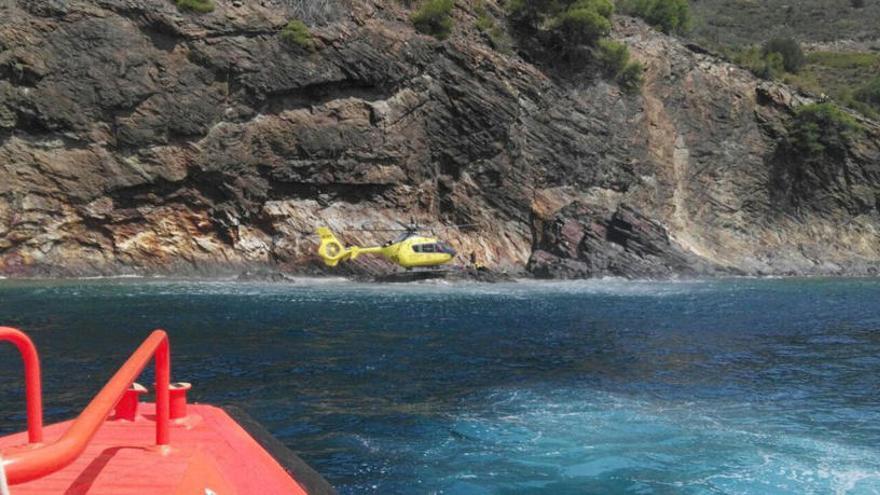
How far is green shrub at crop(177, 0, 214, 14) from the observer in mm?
42594

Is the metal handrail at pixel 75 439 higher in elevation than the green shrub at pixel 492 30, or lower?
lower

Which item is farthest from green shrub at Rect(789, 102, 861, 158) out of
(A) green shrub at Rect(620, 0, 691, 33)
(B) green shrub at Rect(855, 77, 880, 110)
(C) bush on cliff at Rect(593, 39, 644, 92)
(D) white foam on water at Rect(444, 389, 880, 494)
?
(D) white foam on water at Rect(444, 389, 880, 494)

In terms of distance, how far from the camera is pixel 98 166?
1567 inches

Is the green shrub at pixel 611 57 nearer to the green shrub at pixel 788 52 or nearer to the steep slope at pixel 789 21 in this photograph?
the green shrub at pixel 788 52

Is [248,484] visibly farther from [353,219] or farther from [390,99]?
[390,99]

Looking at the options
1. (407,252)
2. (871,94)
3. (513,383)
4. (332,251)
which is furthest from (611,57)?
(513,383)

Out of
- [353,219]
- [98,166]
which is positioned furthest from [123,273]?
[353,219]

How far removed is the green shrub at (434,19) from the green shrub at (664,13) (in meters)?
29.0

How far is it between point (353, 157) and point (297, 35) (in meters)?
7.88

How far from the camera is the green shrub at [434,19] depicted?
49.5 meters

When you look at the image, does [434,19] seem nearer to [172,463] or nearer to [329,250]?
[329,250]

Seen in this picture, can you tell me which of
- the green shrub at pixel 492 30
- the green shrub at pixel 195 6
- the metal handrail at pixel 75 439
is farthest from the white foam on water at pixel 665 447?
the green shrub at pixel 492 30

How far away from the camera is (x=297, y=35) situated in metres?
44.1

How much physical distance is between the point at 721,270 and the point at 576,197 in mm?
10921
